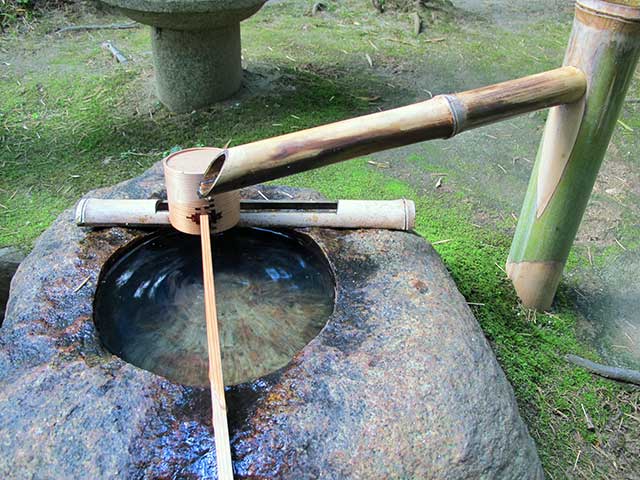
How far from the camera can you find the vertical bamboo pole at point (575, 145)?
6.18 feet

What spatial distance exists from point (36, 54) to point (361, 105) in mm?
3280

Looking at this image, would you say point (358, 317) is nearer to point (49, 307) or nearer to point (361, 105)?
point (49, 307)

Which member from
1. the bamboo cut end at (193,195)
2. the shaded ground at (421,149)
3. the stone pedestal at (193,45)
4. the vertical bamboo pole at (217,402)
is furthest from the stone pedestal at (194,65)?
the vertical bamboo pole at (217,402)

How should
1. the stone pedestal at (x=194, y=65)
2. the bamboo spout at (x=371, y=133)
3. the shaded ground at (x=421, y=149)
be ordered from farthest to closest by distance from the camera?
the stone pedestal at (x=194, y=65)
the shaded ground at (x=421, y=149)
the bamboo spout at (x=371, y=133)

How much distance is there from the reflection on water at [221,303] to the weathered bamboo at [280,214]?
7 centimetres

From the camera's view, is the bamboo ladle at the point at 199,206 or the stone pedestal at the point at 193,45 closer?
the bamboo ladle at the point at 199,206

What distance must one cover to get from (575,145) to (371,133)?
3.06 ft

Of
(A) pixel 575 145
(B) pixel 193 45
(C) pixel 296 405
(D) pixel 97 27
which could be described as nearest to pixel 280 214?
(C) pixel 296 405

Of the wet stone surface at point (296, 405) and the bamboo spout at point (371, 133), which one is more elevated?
the bamboo spout at point (371, 133)

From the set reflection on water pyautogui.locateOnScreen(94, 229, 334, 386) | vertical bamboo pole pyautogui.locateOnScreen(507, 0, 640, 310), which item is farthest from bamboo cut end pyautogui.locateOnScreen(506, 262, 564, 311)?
reflection on water pyautogui.locateOnScreen(94, 229, 334, 386)

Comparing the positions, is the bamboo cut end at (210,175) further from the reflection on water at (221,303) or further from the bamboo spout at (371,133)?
the reflection on water at (221,303)

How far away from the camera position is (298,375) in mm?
1382

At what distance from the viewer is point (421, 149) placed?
4.05m

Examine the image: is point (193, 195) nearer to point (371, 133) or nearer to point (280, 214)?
point (280, 214)
